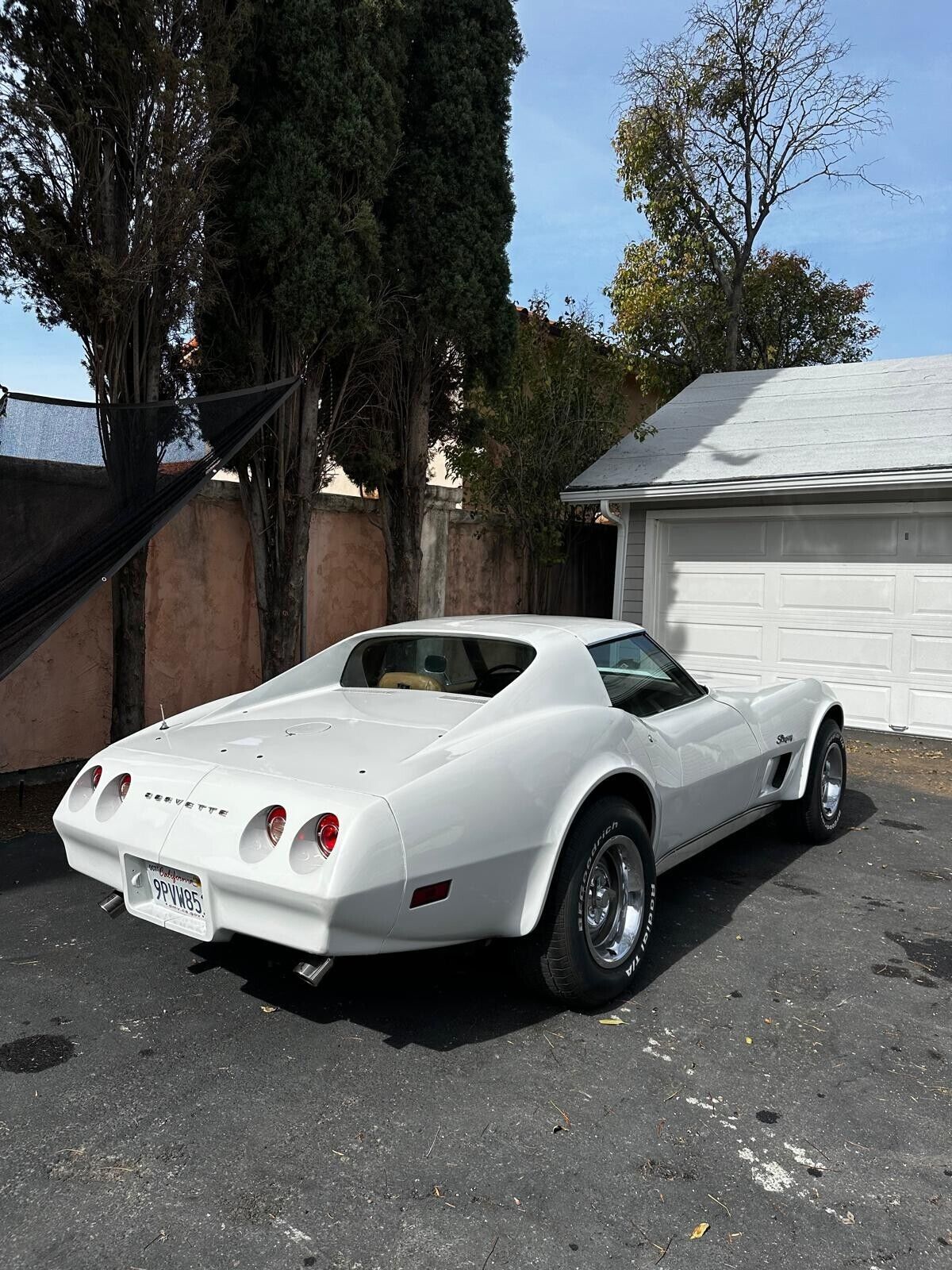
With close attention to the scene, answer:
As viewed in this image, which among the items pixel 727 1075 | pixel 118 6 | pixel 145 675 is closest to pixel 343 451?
pixel 145 675

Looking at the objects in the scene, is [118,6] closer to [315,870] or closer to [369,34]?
[369,34]

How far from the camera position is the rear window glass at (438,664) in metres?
3.90

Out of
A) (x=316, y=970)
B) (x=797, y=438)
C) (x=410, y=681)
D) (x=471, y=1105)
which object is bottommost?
(x=471, y=1105)

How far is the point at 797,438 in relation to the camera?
10.3 meters

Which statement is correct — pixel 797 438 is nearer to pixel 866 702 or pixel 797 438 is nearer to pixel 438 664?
pixel 866 702

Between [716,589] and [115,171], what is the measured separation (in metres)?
7.10

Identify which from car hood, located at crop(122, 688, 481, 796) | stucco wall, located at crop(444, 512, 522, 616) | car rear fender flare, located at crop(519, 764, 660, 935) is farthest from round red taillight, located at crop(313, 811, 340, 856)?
stucco wall, located at crop(444, 512, 522, 616)

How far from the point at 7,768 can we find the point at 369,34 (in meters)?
6.06

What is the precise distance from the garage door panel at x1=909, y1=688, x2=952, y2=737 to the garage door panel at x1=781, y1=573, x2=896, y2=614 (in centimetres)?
87

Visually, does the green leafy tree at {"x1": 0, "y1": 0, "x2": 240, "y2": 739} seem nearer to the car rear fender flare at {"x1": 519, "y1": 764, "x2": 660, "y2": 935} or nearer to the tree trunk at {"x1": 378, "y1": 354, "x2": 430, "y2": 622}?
the tree trunk at {"x1": 378, "y1": 354, "x2": 430, "y2": 622}

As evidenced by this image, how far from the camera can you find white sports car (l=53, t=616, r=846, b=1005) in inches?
109

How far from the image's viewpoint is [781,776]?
200 inches

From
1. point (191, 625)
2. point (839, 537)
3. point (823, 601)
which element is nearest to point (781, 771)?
point (191, 625)

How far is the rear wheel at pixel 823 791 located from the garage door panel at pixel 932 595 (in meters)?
3.93
